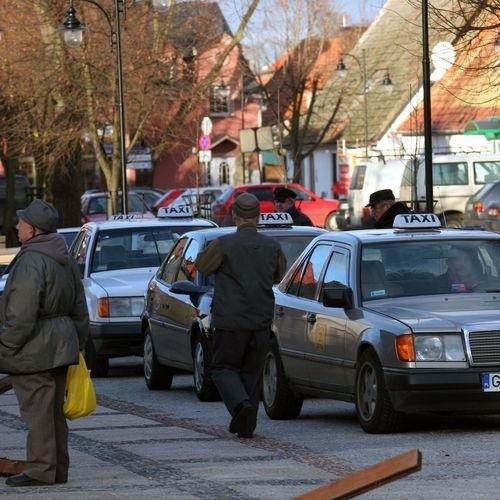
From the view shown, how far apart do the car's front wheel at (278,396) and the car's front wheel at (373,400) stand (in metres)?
1.38

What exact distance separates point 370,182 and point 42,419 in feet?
106

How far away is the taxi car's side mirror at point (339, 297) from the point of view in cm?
1244

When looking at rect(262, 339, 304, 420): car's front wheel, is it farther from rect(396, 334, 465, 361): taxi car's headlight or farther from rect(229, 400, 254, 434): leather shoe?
rect(396, 334, 465, 361): taxi car's headlight

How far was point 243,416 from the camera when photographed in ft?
39.0

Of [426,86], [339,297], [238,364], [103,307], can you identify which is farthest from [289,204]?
[238,364]

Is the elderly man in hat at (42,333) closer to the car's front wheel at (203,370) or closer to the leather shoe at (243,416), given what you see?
the leather shoe at (243,416)

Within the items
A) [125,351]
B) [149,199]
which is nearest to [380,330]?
[125,351]

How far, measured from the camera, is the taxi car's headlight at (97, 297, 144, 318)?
18422mm

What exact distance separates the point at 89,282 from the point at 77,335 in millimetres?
9175

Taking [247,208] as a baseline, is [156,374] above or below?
below

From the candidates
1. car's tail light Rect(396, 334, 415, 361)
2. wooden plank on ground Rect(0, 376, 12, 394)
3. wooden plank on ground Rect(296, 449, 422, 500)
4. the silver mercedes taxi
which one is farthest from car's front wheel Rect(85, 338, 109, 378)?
wooden plank on ground Rect(296, 449, 422, 500)

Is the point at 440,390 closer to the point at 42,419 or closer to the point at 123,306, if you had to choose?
the point at 42,419

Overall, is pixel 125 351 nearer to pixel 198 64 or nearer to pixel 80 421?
pixel 80 421

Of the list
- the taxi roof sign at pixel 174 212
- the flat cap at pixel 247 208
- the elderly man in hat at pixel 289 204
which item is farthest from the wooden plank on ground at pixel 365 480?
the elderly man in hat at pixel 289 204
